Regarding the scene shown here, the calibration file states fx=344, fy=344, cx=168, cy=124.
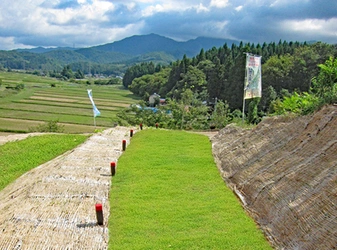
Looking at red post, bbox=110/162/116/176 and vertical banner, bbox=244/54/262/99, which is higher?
vertical banner, bbox=244/54/262/99

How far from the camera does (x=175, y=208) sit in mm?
→ 7160

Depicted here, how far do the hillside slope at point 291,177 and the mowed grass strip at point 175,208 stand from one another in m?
0.37

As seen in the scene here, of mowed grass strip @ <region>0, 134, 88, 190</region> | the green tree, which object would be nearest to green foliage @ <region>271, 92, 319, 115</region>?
the green tree

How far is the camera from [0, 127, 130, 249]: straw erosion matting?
5742 mm

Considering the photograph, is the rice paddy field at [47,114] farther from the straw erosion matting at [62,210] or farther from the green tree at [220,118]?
the straw erosion matting at [62,210]

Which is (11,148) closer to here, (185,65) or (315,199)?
(315,199)

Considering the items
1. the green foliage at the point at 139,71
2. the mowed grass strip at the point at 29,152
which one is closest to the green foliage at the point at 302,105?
the mowed grass strip at the point at 29,152

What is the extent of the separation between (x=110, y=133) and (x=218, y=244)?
1064 cm

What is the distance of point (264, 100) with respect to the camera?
32.6 meters

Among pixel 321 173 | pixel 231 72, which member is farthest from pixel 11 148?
pixel 231 72

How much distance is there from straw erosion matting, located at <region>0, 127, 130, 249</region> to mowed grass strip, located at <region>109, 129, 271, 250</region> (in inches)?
13.6

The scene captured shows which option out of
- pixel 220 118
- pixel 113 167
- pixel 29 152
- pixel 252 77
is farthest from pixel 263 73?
pixel 113 167

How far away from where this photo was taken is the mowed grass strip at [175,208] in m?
5.84

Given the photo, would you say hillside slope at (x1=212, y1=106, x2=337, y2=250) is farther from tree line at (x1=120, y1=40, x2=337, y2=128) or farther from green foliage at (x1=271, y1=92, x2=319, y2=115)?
tree line at (x1=120, y1=40, x2=337, y2=128)
